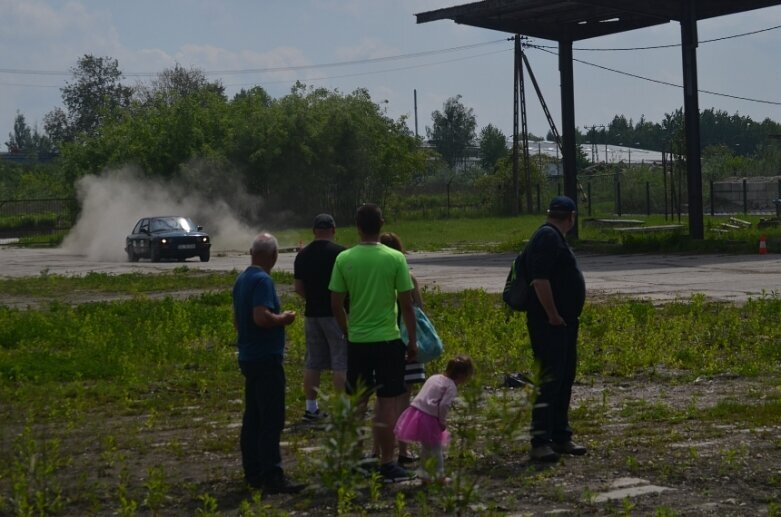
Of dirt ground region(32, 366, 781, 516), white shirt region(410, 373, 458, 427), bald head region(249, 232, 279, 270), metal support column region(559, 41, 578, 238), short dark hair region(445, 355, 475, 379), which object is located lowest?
dirt ground region(32, 366, 781, 516)

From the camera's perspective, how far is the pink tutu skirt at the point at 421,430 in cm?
772

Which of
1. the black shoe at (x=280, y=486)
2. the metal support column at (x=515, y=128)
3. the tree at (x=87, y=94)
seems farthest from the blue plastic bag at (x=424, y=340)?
the tree at (x=87, y=94)

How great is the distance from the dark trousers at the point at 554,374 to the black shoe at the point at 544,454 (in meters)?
0.05

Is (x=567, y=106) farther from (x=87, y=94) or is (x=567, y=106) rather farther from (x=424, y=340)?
(x=87, y=94)

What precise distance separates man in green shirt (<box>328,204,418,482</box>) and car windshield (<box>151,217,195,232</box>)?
104ft

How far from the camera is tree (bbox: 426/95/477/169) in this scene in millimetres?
148750

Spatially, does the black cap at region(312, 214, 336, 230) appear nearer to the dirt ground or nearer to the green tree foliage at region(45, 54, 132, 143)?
the dirt ground

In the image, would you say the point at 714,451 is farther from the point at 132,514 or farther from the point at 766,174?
the point at 766,174

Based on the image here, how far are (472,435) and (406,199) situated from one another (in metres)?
67.5

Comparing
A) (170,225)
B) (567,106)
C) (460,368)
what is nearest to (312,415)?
(460,368)

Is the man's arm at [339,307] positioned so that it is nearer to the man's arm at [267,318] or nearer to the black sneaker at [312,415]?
the man's arm at [267,318]

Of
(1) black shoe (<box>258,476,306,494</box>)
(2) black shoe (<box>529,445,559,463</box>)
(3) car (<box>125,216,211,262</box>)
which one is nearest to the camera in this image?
(1) black shoe (<box>258,476,306,494</box>)

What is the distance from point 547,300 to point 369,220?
1379 millimetres

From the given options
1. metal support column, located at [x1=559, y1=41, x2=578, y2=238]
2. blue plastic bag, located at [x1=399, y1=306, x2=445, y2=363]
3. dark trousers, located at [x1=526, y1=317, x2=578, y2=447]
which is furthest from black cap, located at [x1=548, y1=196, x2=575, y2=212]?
metal support column, located at [x1=559, y1=41, x2=578, y2=238]
